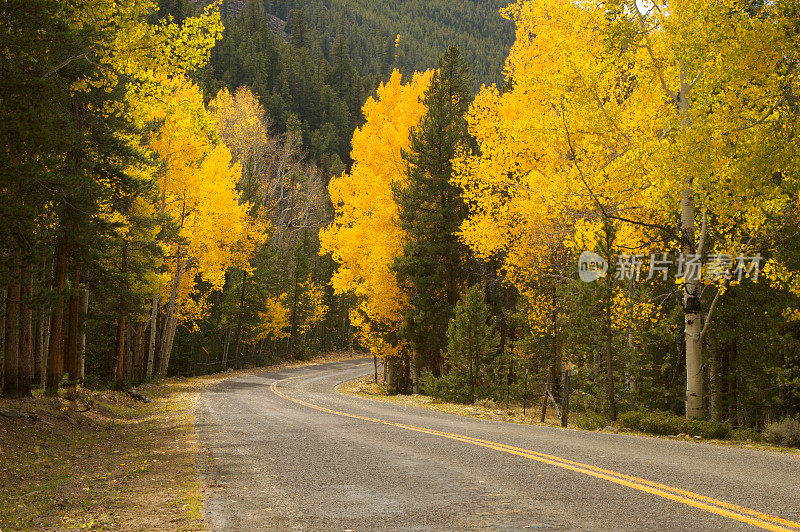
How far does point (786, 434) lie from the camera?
10.8 meters

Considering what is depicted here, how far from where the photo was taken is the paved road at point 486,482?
15.3 ft

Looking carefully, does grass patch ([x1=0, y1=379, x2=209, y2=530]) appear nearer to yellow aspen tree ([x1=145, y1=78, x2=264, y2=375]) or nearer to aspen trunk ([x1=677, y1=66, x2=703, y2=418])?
aspen trunk ([x1=677, y1=66, x2=703, y2=418])

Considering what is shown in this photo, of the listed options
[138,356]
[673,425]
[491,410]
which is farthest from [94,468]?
[138,356]

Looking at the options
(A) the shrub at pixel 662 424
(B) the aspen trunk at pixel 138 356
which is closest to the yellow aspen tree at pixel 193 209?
(B) the aspen trunk at pixel 138 356

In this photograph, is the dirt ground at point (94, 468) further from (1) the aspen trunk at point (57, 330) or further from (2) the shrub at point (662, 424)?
(2) the shrub at point (662, 424)

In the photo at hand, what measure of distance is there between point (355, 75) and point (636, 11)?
330ft

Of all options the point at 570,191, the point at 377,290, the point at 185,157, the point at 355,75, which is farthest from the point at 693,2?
the point at 355,75

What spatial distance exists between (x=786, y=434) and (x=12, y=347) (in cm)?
1506

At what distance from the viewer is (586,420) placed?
43.7 ft

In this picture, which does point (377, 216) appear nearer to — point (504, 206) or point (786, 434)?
point (504, 206)

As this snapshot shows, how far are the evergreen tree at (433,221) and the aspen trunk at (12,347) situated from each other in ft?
40.4

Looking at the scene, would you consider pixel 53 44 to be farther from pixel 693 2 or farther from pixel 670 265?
pixel 670 265

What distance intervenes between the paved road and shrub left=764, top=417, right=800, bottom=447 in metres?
2.61

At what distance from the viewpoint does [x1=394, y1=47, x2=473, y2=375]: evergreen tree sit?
73.6ft
